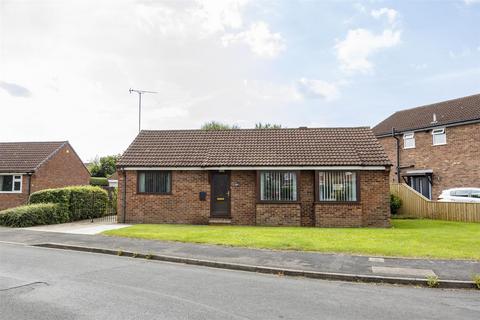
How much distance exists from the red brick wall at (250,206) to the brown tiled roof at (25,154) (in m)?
10.7

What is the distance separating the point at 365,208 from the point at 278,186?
12.2 ft

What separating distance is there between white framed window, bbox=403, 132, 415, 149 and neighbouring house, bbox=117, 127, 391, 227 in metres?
11.2

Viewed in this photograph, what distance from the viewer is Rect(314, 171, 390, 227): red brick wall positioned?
15984 millimetres

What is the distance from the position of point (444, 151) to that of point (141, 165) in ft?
65.5

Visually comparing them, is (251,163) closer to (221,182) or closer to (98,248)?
(221,182)

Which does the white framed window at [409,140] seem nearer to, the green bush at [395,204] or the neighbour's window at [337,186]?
the green bush at [395,204]

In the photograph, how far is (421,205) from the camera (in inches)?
791

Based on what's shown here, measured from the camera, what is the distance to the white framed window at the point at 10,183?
2452 cm

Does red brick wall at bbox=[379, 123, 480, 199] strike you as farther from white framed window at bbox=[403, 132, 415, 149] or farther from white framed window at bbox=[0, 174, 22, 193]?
white framed window at bbox=[0, 174, 22, 193]

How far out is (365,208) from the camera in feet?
53.2

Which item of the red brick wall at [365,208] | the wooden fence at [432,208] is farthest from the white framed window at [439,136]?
the red brick wall at [365,208]

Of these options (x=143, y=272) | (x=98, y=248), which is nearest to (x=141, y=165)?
(x=98, y=248)

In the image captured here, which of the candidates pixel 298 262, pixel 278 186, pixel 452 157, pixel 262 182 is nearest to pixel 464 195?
pixel 452 157

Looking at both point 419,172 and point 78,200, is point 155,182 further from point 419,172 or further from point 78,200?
point 419,172
